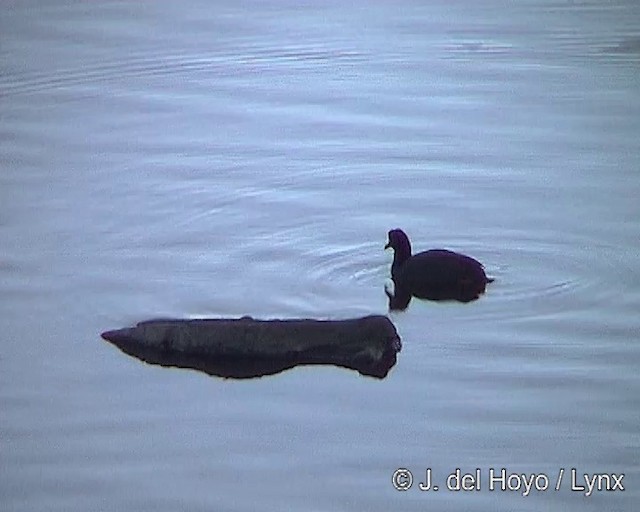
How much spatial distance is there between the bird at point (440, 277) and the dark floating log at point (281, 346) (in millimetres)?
400

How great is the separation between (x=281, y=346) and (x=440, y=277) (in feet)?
2.16

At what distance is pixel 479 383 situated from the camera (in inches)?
207

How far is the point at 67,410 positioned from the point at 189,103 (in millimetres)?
3113

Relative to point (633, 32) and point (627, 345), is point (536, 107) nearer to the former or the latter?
point (633, 32)

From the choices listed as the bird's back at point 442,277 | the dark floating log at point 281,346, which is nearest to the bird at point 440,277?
the bird's back at point 442,277

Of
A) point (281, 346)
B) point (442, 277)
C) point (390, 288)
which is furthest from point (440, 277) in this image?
point (281, 346)

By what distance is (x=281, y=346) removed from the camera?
17.7 feet

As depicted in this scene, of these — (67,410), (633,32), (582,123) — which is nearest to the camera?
(67,410)

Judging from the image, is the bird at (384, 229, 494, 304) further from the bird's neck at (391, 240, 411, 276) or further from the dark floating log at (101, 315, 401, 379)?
the dark floating log at (101, 315, 401, 379)

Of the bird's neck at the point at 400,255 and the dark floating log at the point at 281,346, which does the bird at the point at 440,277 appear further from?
the dark floating log at the point at 281,346

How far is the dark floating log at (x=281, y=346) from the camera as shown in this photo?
5.38m

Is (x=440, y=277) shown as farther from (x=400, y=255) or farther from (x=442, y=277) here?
(x=400, y=255)

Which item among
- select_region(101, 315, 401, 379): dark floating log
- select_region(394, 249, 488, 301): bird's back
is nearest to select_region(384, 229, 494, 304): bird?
select_region(394, 249, 488, 301): bird's back

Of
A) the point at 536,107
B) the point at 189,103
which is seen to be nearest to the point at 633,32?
the point at 536,107
